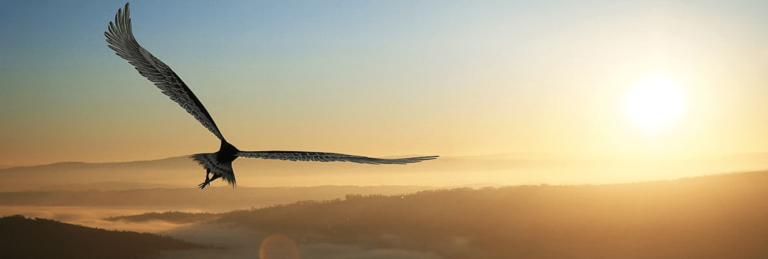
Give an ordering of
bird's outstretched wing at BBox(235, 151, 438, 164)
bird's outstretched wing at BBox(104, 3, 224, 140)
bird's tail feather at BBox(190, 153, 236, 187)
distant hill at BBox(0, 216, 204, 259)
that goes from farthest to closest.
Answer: distant hill at BBox(0, 216, 204, 259)
bird's outstretched wing at BBox(104, 3, 224, 140)
bird's tail feather at BBox(190, 153, 236, 187)
bird's outstretched wing at BBox(235, 151, 438, 164)

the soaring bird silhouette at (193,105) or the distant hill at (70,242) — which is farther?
the distant hill at (70,242)

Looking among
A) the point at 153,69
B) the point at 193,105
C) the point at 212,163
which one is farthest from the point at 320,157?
the point at 153,69

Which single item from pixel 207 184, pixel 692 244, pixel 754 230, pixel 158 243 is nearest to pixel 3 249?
pixel 158 243

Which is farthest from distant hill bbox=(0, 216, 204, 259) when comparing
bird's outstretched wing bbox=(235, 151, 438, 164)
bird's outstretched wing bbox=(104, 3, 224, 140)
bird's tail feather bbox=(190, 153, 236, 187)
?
bird's outstretched wing bbox=(235, 151, 438, 164)

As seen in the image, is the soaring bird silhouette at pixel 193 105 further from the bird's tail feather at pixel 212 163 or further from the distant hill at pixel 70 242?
the distant hill at pixel 70 242

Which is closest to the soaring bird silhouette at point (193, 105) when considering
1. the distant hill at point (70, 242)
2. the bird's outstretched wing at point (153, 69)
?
the bird's outstretched wing at point (153, 69)

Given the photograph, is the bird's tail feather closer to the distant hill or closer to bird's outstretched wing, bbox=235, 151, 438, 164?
bird's outstretched wing, bbox=235, 151, 438, 164

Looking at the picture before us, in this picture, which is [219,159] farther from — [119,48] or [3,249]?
[3,249]
